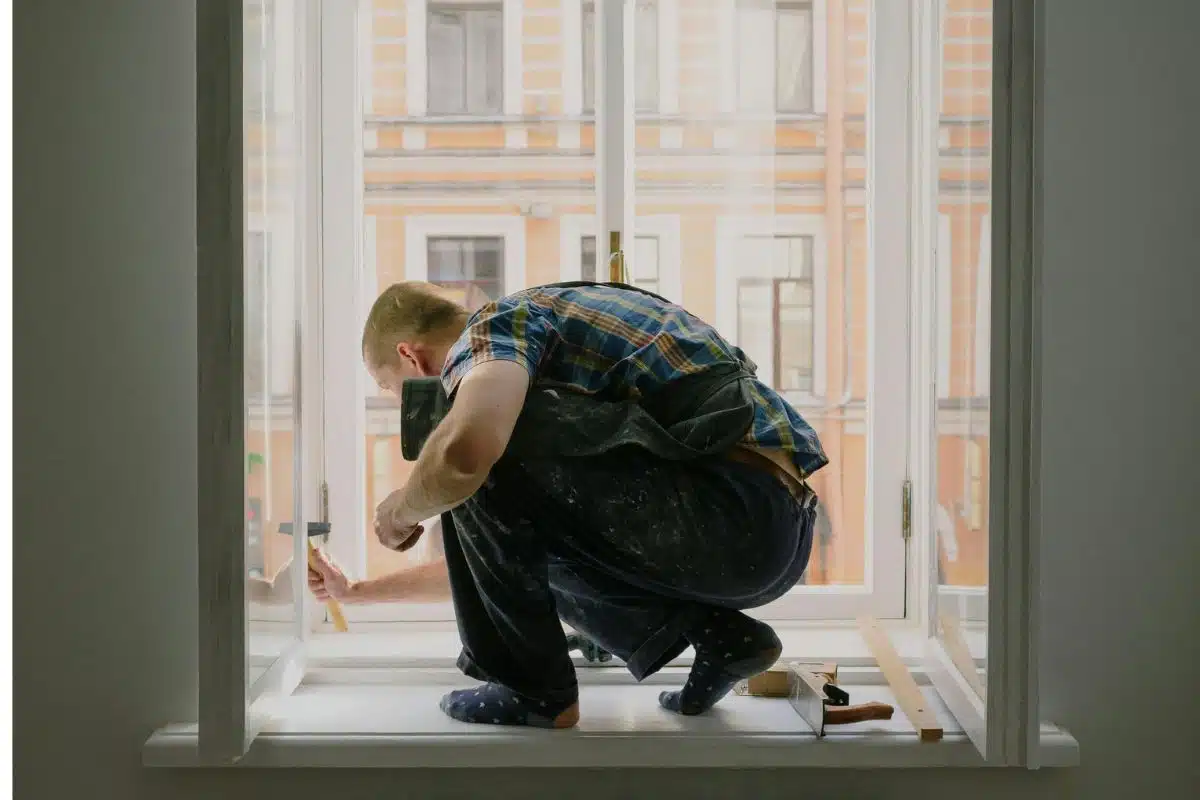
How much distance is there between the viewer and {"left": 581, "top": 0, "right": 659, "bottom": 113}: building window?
173cm

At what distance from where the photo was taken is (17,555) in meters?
1.55

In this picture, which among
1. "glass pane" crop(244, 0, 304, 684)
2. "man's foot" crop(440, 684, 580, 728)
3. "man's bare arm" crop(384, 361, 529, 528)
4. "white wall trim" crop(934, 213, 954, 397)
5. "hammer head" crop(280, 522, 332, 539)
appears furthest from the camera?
"hammer head" crop(280, 522, 332, 539)

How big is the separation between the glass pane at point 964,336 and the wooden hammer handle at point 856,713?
112 mm

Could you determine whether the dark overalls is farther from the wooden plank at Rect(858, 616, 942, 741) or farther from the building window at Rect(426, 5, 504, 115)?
the building window at Rect(426, 5, 504, 115)

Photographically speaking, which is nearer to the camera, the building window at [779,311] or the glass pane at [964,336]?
the glass pane at [964,336]

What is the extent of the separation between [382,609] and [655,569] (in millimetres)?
634

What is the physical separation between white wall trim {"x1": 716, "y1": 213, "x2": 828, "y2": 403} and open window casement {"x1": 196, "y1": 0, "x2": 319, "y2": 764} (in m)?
0.63

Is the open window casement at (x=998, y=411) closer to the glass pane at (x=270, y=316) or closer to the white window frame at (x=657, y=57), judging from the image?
the white window frame at (x=657, y=57)

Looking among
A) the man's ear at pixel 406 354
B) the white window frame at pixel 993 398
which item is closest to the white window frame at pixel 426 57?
the man's ear at pixel 406 354

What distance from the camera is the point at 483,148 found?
1743 mm

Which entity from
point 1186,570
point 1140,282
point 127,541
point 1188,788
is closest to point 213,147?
point 127,541

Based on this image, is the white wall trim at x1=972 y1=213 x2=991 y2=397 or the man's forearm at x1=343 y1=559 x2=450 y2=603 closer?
the white wall trim at x1=972 y1=213 x2=991 y2=397

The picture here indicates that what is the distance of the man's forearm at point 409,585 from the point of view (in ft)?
5.07

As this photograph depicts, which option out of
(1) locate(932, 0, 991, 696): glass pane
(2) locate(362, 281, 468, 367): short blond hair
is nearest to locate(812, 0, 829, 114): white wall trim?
(1) locate(932, 0, 991, 696): glass pane
